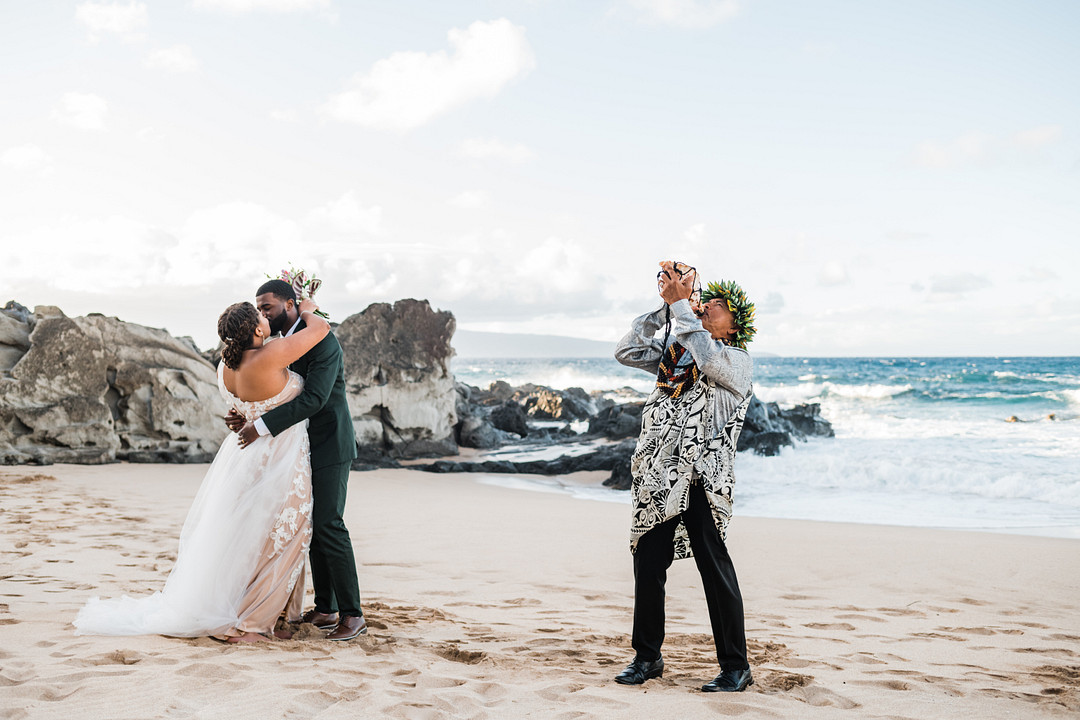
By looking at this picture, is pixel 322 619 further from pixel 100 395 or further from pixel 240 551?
pixel 100 395

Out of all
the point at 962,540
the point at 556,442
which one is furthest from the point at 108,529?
the point at 556,442

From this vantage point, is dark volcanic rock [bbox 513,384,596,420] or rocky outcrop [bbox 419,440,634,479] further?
dark volcanic rock [bbox 513,384,596,420]

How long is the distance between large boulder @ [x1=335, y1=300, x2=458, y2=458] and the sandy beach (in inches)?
246

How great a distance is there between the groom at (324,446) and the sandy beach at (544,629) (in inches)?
Answer: 8.4

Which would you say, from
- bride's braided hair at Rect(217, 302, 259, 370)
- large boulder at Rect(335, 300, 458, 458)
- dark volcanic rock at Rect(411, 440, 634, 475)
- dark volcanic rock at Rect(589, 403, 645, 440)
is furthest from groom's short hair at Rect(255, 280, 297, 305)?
dark volcanic rock at Rect(589, 403, 645, 440)

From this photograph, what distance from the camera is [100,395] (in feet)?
38.6

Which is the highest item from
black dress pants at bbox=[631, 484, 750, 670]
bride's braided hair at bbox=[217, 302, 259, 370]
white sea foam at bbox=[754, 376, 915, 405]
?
bride's braided hair at bbox=[217, 302, 259, 370]

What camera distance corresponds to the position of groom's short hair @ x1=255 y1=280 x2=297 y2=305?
4238 millimetres

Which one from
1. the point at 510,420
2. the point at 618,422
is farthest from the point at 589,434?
the point at 510,420

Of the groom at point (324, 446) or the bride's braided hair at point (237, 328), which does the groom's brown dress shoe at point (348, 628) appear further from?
the bride's braided hair at point (237, 328)

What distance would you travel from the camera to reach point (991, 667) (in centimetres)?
392

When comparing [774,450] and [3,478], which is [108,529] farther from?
[774,450]

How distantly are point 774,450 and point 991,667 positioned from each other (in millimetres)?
11537

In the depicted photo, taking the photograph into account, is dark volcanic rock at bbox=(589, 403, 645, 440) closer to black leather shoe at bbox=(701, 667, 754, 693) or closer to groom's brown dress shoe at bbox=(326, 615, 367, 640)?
groom's brown dress shoe at bbox=(326, 615, 367, 640)
